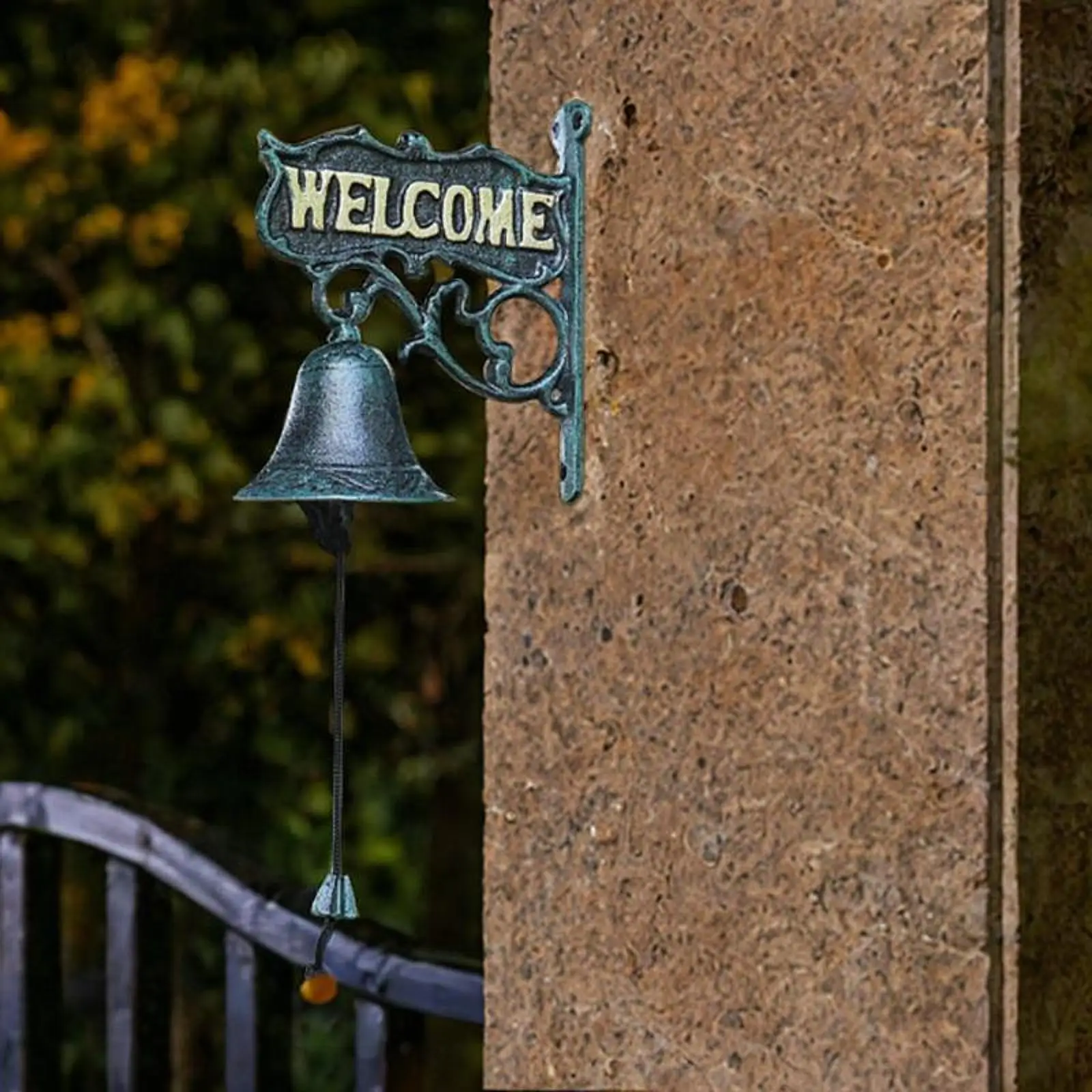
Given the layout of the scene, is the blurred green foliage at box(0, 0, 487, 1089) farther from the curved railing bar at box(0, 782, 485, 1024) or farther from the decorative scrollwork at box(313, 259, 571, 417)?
the decorative scrollwork at box(313, 259, 571, 417)

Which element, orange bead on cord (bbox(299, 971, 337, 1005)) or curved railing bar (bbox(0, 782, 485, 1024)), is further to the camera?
curved railing bar (bbox(0, 782, 485, 1024))

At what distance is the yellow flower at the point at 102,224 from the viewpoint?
4.76 metres

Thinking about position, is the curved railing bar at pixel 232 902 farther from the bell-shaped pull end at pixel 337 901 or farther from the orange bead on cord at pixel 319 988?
the bell-shaped pull end at pixel 337 901

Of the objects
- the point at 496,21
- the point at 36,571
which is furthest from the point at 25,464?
the point at 496,21

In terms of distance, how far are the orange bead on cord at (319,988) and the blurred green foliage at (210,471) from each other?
7.79 feet

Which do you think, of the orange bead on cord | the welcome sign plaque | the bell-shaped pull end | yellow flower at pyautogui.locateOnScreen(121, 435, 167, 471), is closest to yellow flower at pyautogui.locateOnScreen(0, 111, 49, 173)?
yellow flower at pyautogui.locateOnScreen(121, 435, 167, 471)

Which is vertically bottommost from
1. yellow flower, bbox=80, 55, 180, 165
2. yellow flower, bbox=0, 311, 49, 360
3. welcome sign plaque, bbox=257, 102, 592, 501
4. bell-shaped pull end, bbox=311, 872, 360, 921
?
bell-shaped pull end, bbox=311, 872, 360, 921

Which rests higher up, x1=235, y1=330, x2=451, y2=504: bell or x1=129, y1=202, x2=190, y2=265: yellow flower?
x1=129, y1=202, x2=190, y2=265: yellow flower

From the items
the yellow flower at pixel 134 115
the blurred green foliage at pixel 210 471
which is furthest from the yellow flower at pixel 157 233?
the yellow flower at pixel 134 115

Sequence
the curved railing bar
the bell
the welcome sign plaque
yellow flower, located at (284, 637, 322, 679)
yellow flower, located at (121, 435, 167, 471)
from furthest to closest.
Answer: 1. yellow flower, located at (284, 637, 322, 679)
2. yellow flower, located at (121, 435, 167, 471)
3. the curved railing bar
4. the bell
5. the welcome sign plaque

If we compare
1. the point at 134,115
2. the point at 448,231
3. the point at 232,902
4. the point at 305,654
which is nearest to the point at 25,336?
the point at 134,115

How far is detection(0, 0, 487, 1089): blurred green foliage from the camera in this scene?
15.7 feet

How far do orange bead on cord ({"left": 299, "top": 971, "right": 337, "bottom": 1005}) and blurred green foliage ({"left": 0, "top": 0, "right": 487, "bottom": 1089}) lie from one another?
2374 mm

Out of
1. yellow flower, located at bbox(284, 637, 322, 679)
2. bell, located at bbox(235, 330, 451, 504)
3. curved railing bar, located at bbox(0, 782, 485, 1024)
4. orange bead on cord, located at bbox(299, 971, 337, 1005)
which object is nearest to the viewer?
bell, located at bbox(235, 330, 451, 504)
